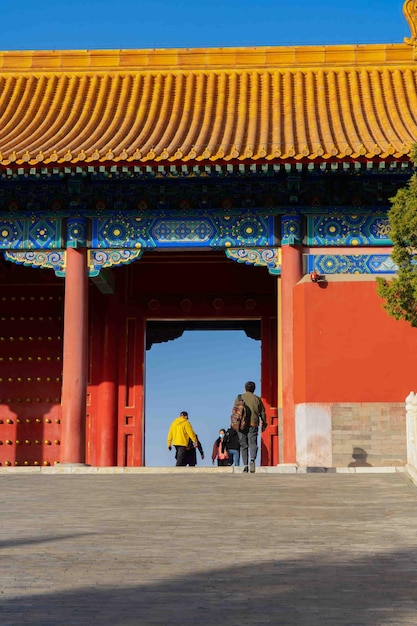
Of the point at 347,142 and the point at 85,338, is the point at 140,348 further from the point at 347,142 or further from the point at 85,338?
the point at 347,142

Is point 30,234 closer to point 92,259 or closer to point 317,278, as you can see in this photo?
point 92,259

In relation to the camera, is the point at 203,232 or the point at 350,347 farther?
the point at 203,232

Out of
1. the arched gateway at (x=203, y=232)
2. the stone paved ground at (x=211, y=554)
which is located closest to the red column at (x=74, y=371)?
the arched gateway at (x=203, y=232)

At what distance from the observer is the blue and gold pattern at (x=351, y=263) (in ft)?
48.6

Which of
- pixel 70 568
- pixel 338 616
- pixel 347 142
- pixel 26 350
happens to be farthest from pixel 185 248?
pixel 338 616

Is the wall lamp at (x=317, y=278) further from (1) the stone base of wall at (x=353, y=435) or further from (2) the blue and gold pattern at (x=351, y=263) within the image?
(1) the stone base of wall at (x=353, y=435)

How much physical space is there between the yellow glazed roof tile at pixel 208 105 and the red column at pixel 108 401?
310 centimetres

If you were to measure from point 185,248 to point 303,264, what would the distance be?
161 cm

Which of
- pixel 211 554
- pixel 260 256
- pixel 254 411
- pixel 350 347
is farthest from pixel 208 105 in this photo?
pixel 211 554

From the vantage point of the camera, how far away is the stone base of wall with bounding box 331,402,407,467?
13.1 meters

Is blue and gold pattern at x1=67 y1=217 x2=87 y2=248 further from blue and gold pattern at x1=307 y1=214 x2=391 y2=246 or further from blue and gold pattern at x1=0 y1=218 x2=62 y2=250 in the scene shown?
blue and gold pattern at x1=307 y1=214 x2=391 y2=246

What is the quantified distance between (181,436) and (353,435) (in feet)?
13.1

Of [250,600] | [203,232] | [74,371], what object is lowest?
[250,600]

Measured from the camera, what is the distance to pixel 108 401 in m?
17.2
